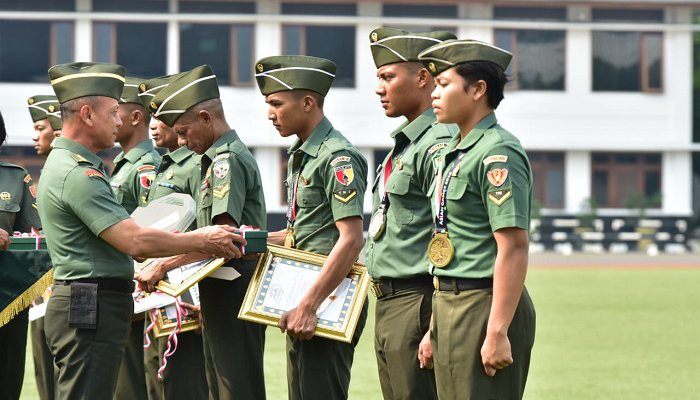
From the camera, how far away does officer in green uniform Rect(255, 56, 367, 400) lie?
4.54 m

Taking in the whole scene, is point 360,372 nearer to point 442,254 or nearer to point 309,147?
point 309,147

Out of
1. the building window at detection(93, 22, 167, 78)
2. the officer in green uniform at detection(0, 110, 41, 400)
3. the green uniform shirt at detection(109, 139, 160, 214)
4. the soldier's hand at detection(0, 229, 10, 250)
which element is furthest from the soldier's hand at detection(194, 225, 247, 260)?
the building window at detection(93, 22, 167, 78)

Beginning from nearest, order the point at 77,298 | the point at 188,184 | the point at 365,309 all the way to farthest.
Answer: the point at 77,298
the point at 365,309
the point at 188,184

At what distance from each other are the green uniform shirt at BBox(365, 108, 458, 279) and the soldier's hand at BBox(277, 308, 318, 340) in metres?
0.33

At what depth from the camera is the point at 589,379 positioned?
317 inches

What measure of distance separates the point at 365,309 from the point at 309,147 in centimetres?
76

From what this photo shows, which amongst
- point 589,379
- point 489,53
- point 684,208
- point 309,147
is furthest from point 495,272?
point 684,208

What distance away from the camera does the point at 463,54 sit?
3.75 meters

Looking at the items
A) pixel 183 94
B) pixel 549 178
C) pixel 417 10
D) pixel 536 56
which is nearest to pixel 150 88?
pixel 183 94

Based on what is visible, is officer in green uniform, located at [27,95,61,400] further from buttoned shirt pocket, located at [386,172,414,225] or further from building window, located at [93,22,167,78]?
building window, located at [93,22,167,78]

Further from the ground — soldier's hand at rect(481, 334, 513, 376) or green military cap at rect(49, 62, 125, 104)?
green military cap at rect(49, 62, 125, 104)

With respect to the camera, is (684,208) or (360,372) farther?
(684,208)

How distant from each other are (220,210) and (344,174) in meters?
0.58

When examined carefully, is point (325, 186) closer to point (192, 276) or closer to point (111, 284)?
point (192, 276)
